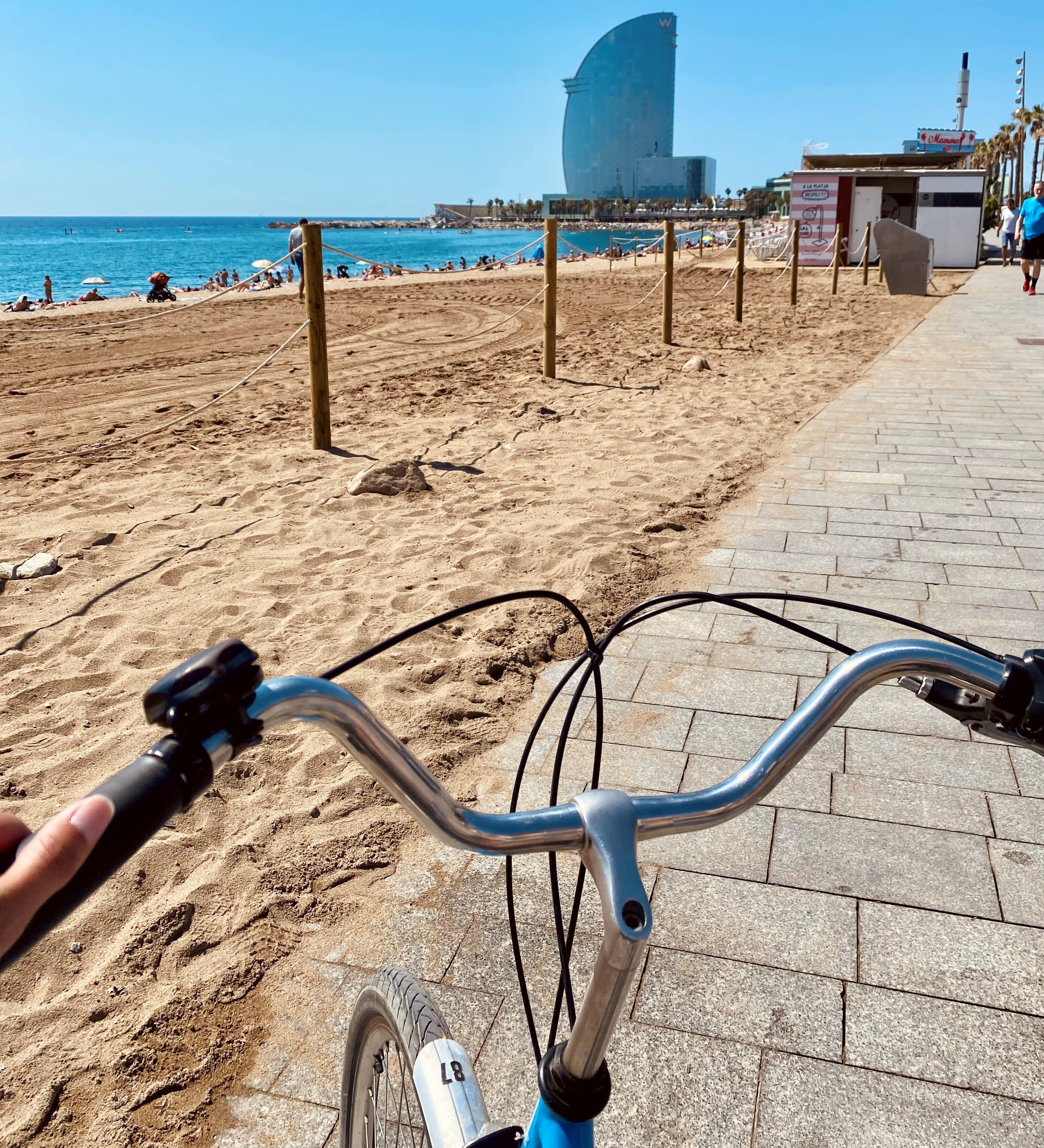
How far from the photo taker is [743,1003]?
2.26m

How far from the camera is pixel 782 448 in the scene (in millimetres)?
7508

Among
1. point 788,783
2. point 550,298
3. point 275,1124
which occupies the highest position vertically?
point 550,298

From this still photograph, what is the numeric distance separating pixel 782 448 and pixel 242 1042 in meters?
6.19

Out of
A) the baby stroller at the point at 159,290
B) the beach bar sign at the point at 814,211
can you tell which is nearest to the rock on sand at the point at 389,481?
the baby stroller at the point at 159,290

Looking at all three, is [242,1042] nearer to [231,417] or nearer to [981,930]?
[981,930]

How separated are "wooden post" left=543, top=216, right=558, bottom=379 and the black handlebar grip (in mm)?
9347

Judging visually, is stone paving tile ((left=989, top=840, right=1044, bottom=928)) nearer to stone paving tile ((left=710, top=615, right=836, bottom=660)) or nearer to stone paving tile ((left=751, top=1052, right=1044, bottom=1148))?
stone paving tile ((left=751, top=1052, right=1044, bottom=1148))

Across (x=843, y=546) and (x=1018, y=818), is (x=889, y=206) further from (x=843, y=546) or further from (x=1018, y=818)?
(x=1018, y=818)

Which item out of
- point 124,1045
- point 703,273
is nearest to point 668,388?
point 124,1045

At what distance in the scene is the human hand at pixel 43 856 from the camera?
2.09 ft

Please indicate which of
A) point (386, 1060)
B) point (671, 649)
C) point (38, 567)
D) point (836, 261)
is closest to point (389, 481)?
point (38, 567)

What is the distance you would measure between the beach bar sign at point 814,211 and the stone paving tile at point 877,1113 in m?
29.0

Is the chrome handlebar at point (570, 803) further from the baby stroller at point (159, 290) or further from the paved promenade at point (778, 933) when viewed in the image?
the baby stroller at point (159, 290)

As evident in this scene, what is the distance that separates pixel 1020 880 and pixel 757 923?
726 millimetres
